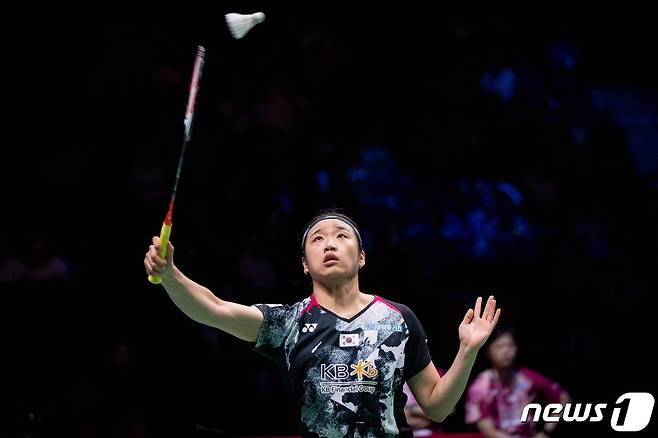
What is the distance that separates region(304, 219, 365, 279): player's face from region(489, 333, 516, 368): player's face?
97.1 inches

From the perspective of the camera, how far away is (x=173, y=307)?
7.19m

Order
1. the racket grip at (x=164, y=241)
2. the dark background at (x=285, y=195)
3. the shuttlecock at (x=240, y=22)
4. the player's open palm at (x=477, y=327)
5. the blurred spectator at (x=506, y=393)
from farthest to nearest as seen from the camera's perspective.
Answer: the dark background at (x=285, y=195)
the blurred spectator at (x=506, y=393)
the shuttlecock at (x=240, y=22)
the player's open palm at (x=477, y=327)
the racket grip at (x=164, y=241)

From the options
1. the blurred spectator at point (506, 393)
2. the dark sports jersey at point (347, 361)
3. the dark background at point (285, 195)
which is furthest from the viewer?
the dark background at point (285, 195)

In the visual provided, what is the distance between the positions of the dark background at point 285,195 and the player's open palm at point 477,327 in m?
2.76

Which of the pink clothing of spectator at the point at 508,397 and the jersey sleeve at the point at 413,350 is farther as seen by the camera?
the pink clothing of spectator at the point at 508,397

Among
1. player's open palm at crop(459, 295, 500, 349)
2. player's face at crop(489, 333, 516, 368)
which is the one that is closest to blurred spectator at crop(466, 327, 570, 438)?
player's face at crop(489, 333, 516, 368)

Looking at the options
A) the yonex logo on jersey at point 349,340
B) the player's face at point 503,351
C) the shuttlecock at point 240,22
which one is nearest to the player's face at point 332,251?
the yonex logo on jersey at point 349,340

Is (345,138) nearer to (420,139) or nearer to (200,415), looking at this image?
(420,139)

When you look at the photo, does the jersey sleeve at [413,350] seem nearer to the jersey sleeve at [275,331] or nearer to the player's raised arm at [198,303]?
the jersey sleeve at [275,331]

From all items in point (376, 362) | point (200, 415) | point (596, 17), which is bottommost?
point (376, 362)

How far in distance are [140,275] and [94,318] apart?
0.48 m

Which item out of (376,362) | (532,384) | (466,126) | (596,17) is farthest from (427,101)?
(376,362)

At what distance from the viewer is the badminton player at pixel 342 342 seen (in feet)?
12.2

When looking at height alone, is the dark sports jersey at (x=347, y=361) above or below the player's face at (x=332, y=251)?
below
